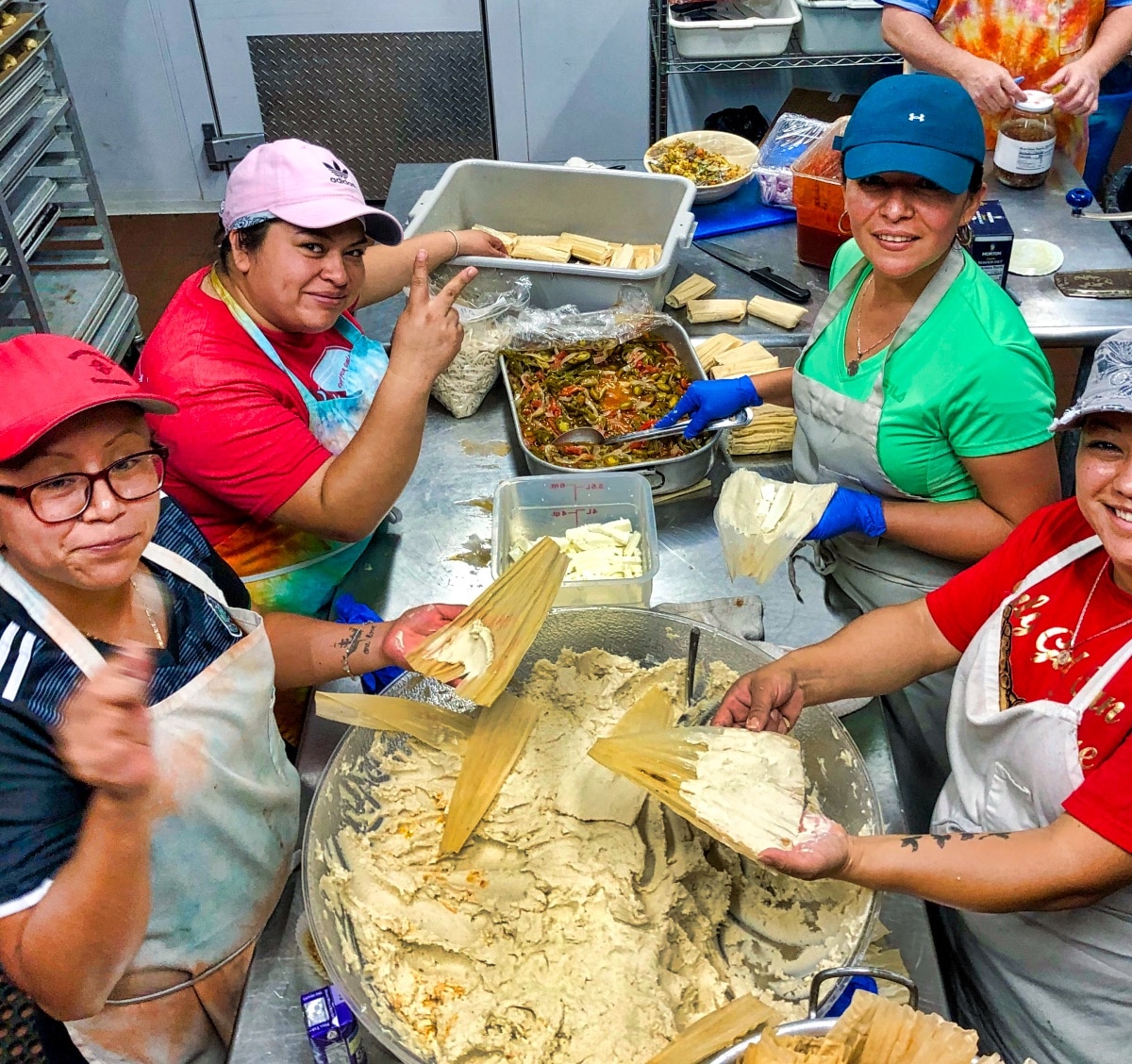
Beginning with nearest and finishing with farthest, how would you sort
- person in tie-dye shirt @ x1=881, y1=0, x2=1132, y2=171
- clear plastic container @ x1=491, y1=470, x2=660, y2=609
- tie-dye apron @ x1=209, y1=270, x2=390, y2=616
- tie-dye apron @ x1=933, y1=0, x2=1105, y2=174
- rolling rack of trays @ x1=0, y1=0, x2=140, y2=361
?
tie-dye apron @ x1=209, y1=270, x2=390, y2=616
clear plastic container @ x1=491, y1=470, x2=660, y2=609
person in tie-dye shirt @ x1=881, y1=0, x2=1132, y2=171
tie-dye apron @ x1=933, y1=0, x2=1105, y2=174
rolling rack of trays @ x1=0, y1=0, x2=140, y2=361

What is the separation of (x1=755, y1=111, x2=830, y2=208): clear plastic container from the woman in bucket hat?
7.06ft

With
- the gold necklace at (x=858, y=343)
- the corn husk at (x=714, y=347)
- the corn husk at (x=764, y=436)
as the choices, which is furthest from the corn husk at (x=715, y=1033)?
the corn husk at (x=714, y=347)

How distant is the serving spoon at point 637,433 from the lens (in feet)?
7.85

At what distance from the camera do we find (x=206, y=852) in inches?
61.3

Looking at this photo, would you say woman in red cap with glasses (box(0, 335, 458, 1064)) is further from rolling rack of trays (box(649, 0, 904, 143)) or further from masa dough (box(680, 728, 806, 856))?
rolling rack of trays (box(649, 0, 904, 143))

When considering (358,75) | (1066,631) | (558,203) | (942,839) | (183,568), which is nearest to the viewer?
(942,839)

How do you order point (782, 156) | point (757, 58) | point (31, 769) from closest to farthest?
point (31, 769), point (782, 156), point (757, 58)

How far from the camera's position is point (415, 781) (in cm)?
172

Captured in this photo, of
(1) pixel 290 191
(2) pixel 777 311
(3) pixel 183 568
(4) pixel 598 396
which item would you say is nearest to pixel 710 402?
(4) pixel 598 396

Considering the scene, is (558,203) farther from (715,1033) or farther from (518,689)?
(715,1033)

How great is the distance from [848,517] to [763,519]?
0.58 feet

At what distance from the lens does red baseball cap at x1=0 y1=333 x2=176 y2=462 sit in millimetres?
1286

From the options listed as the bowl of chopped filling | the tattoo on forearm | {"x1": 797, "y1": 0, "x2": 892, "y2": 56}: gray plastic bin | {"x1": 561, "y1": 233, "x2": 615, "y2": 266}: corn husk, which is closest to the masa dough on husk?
the tattoo on forearm

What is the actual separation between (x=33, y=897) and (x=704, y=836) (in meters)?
0.99
